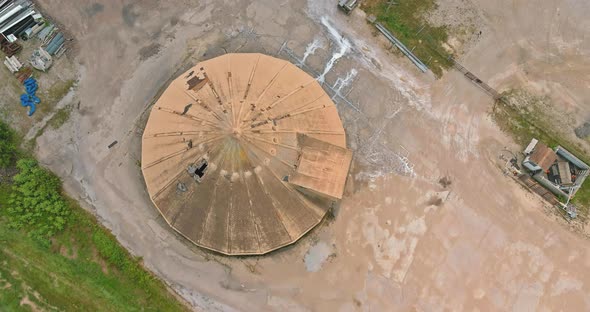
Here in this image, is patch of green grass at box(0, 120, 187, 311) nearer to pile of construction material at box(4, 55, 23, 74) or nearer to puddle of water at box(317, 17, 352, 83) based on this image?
pile of construction material at box(4, 55, 23, 74)

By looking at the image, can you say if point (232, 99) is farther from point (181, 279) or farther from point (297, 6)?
point (181, 279)

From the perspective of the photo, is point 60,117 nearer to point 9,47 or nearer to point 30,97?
point 30,97

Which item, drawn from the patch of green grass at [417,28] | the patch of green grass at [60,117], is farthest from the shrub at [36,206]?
the patch of green grass at [417,28]

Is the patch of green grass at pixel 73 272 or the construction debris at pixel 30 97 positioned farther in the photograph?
the construction debris at pixel 30 97

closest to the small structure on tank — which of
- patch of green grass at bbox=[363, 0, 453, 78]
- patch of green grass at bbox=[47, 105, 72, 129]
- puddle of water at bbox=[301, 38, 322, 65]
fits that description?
puddle of water at bbox=[301, 38, 322, 65]

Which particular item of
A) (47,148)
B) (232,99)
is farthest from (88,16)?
(232,99)

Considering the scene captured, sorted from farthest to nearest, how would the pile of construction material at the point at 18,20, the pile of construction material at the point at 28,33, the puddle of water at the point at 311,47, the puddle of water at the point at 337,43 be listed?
the puddle of water at the point at 311,47
the puddle of water at the point at 337,43
the pile of construction material at the point at 18,20
the pile of construction material at the point at 28,33

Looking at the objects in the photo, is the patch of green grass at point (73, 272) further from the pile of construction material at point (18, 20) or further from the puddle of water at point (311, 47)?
the puddle of water at point (311, 47)
